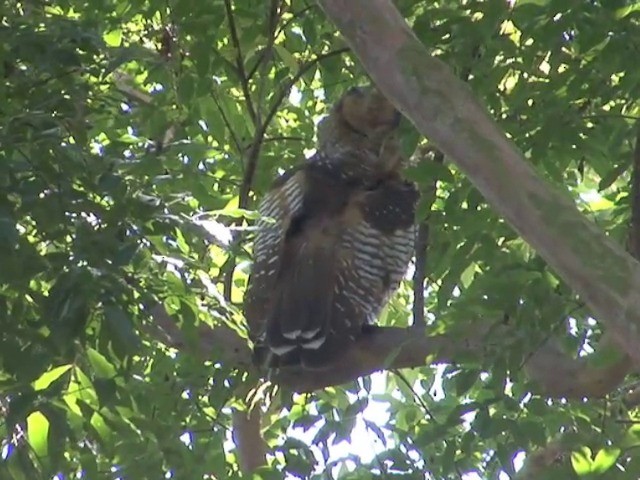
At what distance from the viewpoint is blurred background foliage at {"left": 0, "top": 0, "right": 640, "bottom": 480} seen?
265cm

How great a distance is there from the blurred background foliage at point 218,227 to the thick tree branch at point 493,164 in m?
0.57

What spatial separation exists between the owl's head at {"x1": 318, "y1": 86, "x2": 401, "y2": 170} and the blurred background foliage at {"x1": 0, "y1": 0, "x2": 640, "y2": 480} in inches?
4.6

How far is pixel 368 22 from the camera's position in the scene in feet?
7.72

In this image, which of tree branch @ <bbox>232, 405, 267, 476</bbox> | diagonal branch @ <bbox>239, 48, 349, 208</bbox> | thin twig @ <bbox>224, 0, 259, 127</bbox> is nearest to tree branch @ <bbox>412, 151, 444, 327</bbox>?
diagonal branch @ <bbox>239, 48, 349, 208</bbox>

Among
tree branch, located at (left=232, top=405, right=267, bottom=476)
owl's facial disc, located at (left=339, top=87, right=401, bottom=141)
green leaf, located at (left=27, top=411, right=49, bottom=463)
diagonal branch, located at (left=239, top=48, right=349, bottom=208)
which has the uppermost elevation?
owl's facial disc, located at (left=339, top=87, right=401, bottom=141)

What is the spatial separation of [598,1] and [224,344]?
1.23m

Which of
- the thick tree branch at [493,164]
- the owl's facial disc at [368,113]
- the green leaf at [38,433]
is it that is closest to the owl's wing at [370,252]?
the owl's facial disc at [368,113]

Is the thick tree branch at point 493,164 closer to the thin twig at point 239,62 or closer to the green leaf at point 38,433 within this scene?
the green leaf at point 38,433

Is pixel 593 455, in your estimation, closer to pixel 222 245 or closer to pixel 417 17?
pixel 222 245

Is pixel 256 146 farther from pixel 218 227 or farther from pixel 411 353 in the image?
pixel 218 227

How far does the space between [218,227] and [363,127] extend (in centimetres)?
191

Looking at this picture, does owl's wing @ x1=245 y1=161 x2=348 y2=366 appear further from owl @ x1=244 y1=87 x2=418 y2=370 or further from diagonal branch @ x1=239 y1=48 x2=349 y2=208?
diagonal branch @ x1=239 y1=48 x2=349 y2=208

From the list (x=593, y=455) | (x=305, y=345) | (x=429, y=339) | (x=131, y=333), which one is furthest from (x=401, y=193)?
(x=131, y=333)

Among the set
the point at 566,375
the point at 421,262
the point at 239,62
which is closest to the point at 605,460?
the point at 566,375
